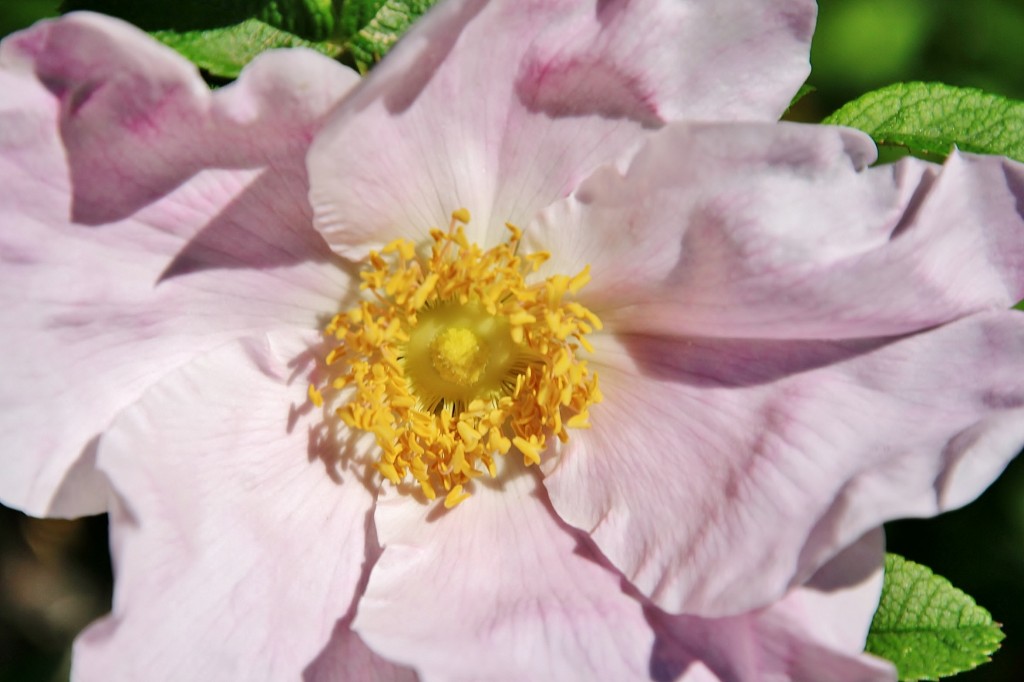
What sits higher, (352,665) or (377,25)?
(377,25)

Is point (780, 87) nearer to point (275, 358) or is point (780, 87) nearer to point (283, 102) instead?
point (283, 102)

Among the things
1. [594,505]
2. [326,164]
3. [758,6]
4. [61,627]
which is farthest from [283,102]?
[61,627]

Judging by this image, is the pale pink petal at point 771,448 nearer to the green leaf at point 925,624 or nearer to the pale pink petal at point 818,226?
the pale pink petal at point 818,226

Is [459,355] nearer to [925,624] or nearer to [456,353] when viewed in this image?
[456,353]

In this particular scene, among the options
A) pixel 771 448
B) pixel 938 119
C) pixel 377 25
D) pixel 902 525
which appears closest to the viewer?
pixel 771 448

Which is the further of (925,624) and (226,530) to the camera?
(925,624)

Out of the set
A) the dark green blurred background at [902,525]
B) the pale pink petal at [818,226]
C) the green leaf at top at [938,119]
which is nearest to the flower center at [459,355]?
the pale pink petal at [818,226]

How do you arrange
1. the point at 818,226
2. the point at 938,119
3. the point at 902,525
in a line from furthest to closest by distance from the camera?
the point at 902,525 → the point at 938,119 → the point at 818,226

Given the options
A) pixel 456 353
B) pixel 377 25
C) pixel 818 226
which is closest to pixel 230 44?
pixel 377 25
